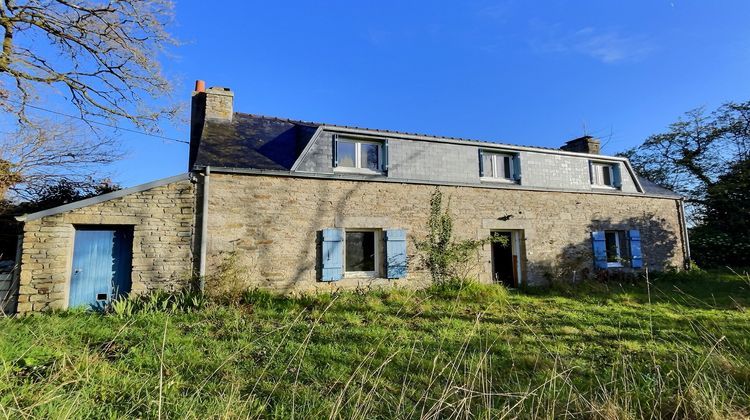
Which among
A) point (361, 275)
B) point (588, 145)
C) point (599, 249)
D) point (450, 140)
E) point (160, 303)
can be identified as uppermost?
point (588, 145)

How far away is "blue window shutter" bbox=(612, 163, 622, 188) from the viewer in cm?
1250

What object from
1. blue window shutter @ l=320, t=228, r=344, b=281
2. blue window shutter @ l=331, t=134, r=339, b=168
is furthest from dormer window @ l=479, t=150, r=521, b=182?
blue window shutter @ l=320, t=228, r=344, b=281

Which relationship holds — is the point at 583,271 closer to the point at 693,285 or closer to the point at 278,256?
the point at 693,285

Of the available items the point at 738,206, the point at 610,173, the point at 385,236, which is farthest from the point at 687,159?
the point at 385,236

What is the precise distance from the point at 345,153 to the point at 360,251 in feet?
8.30

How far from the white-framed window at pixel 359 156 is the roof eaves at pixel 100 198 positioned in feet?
11.7

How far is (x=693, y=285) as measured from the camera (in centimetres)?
1100

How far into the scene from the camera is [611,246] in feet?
40.1

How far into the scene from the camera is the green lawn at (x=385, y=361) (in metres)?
2.70

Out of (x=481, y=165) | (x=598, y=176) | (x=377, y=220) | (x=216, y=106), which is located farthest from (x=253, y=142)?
(x=598, y=176)

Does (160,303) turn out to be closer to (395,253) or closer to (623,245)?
(395,253)

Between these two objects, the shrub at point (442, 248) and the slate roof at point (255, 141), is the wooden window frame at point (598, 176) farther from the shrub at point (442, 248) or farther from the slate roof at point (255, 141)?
the shrub at point (442, 248)

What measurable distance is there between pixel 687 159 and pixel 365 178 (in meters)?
18.8

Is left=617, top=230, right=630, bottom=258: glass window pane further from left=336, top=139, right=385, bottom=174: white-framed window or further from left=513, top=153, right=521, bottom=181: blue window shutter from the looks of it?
left=336, top=139, right=385, bottom=174: white-framed window
